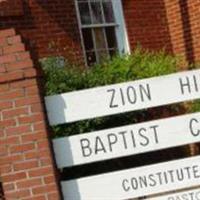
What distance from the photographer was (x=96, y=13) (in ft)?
37.3

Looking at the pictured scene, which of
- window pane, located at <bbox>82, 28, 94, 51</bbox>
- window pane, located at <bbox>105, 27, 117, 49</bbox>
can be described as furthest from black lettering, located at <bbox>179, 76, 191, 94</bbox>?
window pane, located at <bbox>105, 27, 117, 49</bbox>

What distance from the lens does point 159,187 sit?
5578 millimetres

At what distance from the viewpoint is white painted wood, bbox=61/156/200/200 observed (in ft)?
18.1

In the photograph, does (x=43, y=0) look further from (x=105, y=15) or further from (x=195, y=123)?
(x=195, y=123)

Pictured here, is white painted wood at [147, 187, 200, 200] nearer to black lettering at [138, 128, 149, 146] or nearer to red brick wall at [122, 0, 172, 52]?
black lettering at [138, 128, 149, 146]

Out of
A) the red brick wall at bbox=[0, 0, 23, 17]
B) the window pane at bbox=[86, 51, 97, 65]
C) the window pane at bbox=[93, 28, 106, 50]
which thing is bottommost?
the window pane at bbox=[86, 51, 97, 65]

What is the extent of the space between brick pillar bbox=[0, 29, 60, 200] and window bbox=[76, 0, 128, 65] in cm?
558

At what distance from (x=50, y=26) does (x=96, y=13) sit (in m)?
1.28

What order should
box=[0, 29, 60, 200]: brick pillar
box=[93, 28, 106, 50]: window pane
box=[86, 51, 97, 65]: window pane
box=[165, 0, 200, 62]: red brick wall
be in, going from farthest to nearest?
box=[165, 0, 200, 62]: red brick wall < box=[93, 28, 106, 50]: window pane < box=[86, 51, 97, 65]: window pane < box=[0, 29, 60, 200]: brick pillar

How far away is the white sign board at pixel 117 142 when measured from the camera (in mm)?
5531

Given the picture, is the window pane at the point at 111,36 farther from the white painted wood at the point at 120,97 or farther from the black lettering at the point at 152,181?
the black lettering at the point at 152,181

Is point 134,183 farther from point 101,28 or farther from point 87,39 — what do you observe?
point 101,28

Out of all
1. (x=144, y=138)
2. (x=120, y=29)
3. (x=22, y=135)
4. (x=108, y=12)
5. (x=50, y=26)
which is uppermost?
(x=108, y=12)

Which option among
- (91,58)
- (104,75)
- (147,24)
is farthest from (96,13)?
(104,75)
